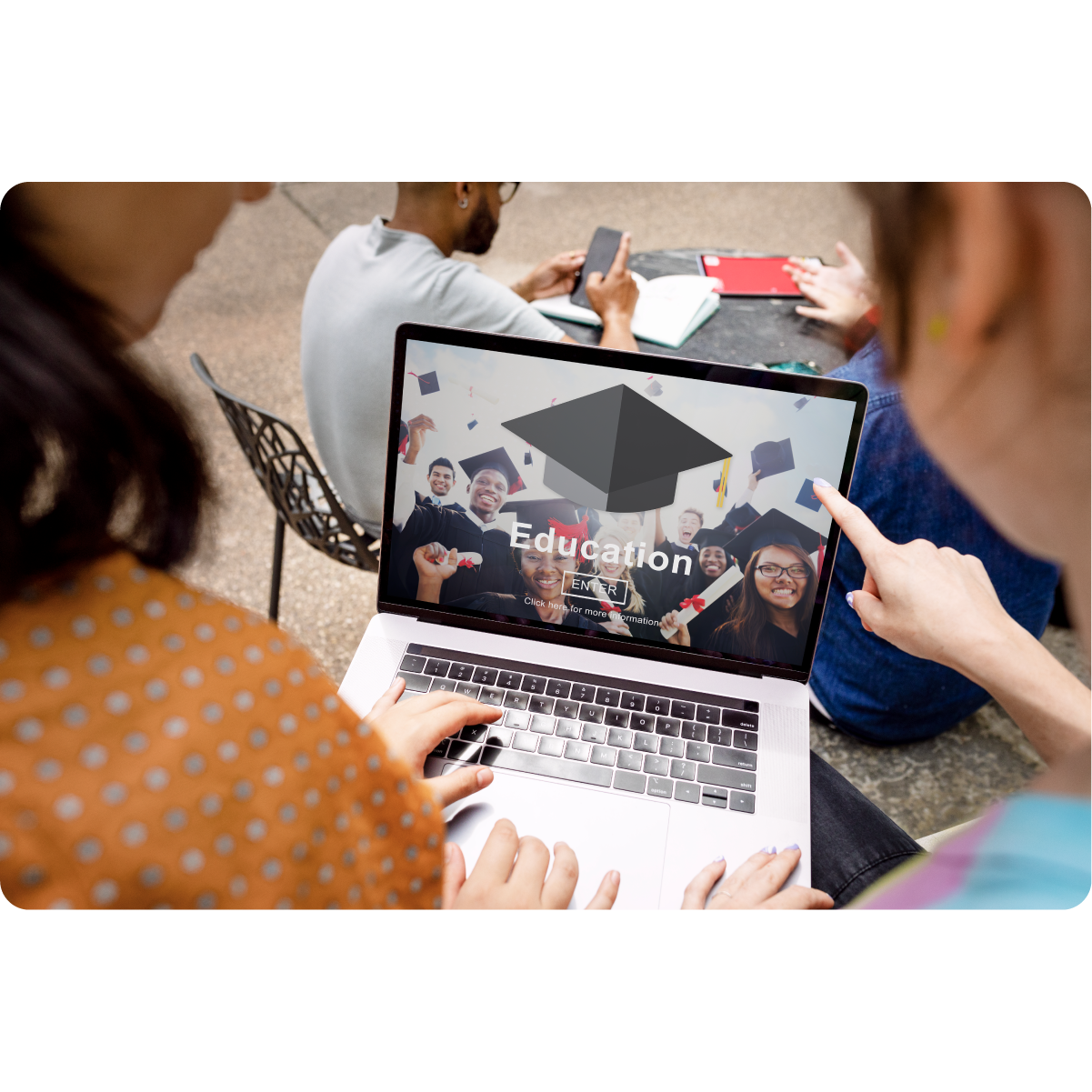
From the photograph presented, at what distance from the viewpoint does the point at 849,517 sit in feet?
2.59

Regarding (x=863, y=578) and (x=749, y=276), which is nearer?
(x=863, y=578)

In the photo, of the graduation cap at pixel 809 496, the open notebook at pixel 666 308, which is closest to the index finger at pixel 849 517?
the graduation cap at pixel 809 496

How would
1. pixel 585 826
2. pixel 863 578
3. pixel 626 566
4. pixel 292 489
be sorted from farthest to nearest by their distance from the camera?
pixel 292 489
pixel 863 578
pixel 626 566
pixel 585 826

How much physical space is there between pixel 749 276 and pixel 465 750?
48.6 inches

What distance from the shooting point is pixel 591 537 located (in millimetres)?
865

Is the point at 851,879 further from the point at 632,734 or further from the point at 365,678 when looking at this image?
the point at 365,678

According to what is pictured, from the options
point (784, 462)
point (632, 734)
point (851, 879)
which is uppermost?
point (784, 462)

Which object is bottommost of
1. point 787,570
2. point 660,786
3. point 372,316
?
point 660,786

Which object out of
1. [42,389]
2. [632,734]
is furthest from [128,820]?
[632,734]

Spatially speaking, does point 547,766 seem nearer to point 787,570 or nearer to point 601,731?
point 601,731

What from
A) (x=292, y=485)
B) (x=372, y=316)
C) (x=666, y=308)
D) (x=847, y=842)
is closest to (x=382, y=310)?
(x=372, y=316)

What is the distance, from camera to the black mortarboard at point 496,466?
855mm

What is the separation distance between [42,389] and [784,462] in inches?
26.8

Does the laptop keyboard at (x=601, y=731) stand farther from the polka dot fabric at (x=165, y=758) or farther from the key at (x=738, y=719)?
the polka dot fabric at (x=165, y=758)
